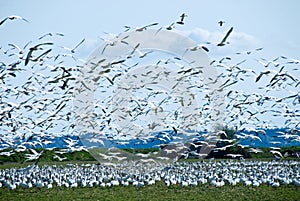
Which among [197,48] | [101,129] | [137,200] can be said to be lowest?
[137,200]

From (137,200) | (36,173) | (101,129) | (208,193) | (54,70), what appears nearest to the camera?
(54,70)

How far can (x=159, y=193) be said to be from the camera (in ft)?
80.1

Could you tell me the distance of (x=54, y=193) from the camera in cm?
2514

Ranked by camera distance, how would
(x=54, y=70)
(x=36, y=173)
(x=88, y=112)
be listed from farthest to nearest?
(x=36, y=173), (x=88, y=112), (x=54, y=70)

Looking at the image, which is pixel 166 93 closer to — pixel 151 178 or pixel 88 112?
pixel 88 112

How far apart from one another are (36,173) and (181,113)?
10487 mm

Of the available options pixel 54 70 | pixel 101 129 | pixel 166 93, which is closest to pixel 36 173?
pixel 101 129

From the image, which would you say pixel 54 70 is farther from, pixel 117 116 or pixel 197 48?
pixel 117 116

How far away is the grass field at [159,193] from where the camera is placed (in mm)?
22953

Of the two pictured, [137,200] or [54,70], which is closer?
[54,70]

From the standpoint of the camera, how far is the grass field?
75.3ft

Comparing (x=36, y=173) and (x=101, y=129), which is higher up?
(x=101, y=129)

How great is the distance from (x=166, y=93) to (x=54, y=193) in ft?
22.9

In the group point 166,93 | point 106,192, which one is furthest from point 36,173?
point 166,93
